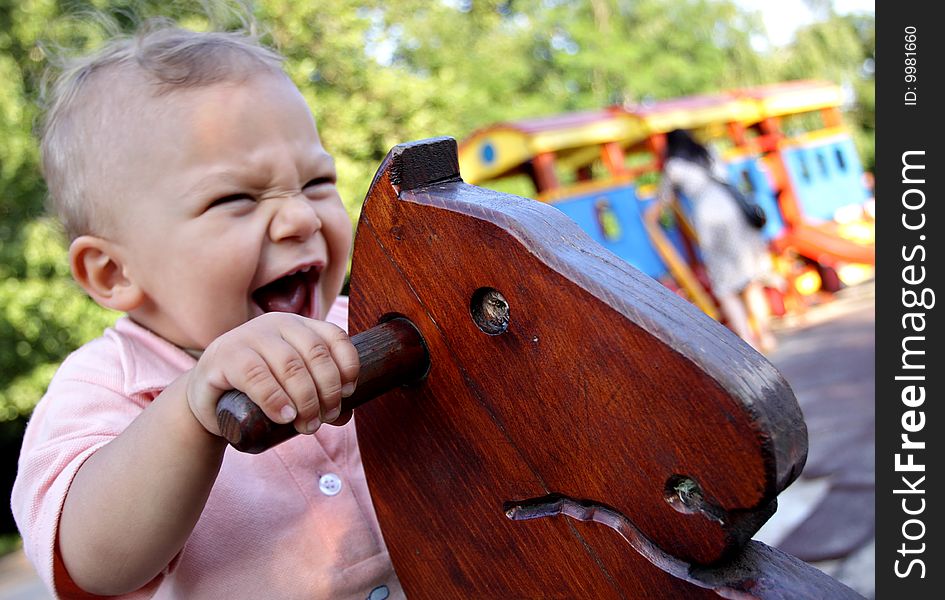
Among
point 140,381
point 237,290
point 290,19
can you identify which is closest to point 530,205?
point 237,290

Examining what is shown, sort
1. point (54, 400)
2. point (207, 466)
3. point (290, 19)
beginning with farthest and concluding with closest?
point (290, 19) → point (54, 400) → point (207, 466)

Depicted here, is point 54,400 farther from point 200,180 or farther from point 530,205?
point 530,205

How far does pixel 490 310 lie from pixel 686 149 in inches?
238

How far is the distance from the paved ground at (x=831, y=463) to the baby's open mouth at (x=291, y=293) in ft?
4.19

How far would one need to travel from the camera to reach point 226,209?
1.07 m

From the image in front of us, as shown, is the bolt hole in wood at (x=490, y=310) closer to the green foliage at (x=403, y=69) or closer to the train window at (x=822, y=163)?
the green foliage at (x=403, y=69)

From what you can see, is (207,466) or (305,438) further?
(305,438)

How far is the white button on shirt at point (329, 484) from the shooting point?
1.08 metres

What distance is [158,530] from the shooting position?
83cm

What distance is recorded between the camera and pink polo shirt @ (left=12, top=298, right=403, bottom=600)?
978 millimetres

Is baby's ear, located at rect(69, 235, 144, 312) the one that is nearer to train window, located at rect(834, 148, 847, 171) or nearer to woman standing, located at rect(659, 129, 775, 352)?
woman standing, located at rect(659, 129, 775, 352)

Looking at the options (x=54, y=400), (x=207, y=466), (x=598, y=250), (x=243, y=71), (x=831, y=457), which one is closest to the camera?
(x=598, y=250)

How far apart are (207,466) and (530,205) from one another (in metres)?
0.41

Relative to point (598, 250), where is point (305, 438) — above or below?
below
